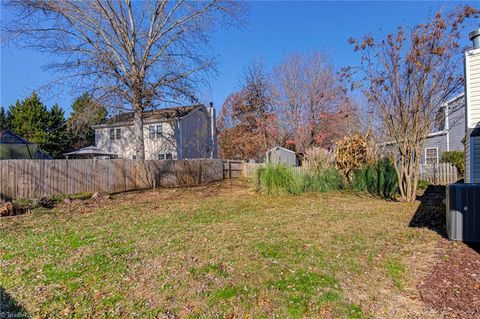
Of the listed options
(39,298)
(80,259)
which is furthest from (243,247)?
(39,298)

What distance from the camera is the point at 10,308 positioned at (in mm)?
2801

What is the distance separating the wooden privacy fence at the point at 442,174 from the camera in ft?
46.0

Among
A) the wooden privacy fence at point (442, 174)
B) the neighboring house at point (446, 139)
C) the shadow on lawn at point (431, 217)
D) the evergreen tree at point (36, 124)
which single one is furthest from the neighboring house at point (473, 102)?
the evergreen tree at point (36, 124)

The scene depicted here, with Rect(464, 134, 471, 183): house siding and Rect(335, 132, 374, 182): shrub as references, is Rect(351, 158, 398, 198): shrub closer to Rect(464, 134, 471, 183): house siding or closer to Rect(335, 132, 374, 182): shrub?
Rect(335, 132, 374, 182): shrub

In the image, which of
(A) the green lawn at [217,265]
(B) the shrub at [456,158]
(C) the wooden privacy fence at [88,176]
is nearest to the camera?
(A) the green lawn at [217,265]

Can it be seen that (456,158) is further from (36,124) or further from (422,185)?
(36,124)

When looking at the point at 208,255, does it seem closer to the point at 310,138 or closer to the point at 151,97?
the point at 151,97

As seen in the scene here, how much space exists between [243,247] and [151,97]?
1251 centimetres

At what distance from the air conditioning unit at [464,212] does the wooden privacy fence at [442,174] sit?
1133cm

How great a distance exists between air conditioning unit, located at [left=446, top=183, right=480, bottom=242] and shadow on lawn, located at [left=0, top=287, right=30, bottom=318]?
17.8ft

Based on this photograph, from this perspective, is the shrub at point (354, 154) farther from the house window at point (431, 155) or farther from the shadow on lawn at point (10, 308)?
the shadow on lawn at point (10, 308)

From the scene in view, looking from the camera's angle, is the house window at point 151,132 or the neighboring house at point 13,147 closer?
the neighboring house at point 13,147

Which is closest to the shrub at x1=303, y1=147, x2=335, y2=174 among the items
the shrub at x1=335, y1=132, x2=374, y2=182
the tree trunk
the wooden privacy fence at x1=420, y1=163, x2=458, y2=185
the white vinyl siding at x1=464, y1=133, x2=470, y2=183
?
the shrub at x1=335, y1=132, x2=374, y2=182

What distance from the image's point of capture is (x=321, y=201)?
9.05 metres
